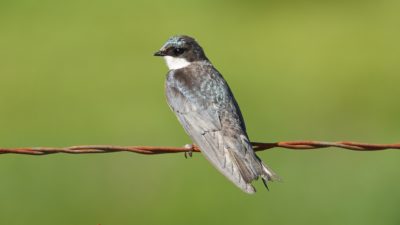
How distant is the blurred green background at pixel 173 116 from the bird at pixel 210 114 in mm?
1841

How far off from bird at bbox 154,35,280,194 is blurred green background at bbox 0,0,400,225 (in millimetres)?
1841

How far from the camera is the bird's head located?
29.9 ft

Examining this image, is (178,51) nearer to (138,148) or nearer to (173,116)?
(138,148)

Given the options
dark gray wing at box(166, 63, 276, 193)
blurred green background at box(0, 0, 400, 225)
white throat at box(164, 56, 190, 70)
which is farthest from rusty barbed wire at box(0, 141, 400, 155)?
blurred green background at box(0, 0, 400, 225)

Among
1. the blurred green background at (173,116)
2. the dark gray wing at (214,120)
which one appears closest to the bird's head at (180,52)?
the dark gray wing at (214,120)

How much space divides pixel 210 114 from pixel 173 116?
19.3 feet

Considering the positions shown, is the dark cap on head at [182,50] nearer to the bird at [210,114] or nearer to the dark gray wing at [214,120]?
the bird at [210,114]

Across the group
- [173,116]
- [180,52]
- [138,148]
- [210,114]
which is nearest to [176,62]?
[180,52]

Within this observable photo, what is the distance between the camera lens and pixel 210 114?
8.14m

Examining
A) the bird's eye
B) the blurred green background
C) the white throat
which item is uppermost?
the bird's eye

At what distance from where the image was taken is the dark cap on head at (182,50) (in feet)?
30.0

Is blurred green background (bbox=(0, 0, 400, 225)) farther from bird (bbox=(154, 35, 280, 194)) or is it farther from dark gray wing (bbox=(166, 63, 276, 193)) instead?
dark gray wing (bbox=(166, 63, 276, 193))

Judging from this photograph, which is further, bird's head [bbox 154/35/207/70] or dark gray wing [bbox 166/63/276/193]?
bird's head [bbox 154/35/207/70]

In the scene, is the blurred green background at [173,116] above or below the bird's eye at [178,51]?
below
